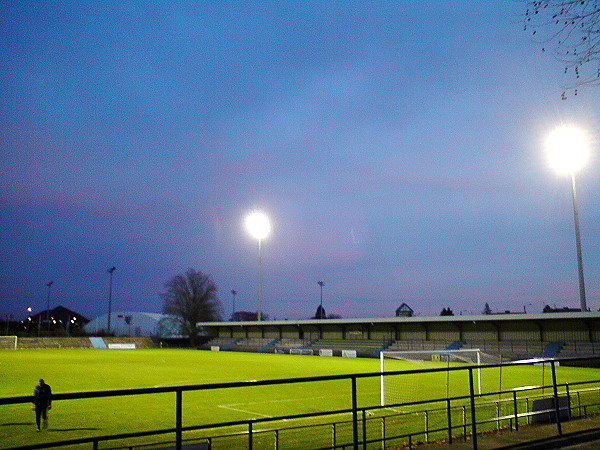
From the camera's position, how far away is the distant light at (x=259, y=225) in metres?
72.4

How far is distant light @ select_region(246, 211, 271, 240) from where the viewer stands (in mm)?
72438

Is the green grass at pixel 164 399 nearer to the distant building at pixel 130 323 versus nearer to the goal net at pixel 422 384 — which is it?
the goal net at pixel 422 384

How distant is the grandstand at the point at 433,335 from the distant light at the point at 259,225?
14.2m

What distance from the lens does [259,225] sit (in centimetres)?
7250

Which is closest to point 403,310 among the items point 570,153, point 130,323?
point 570,153

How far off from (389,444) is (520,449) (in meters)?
5.91

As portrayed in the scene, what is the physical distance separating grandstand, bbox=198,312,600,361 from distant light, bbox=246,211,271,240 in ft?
46.7

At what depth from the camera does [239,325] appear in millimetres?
87750

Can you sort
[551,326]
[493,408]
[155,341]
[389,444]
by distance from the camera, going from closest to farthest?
1. [389,444]
2. [493,408]
3. [551,326]
4. [155,341]

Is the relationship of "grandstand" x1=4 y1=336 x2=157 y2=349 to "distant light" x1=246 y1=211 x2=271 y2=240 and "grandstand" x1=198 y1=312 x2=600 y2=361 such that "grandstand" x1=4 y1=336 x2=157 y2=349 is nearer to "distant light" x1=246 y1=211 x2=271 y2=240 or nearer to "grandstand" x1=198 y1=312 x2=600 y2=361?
"grandstand" x1=198 y1=312 x2=600 y2=361

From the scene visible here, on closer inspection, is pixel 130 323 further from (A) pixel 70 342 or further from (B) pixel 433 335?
(B) pixel 433 335

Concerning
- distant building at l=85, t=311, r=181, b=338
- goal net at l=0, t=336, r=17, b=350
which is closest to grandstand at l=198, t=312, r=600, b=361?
goal net at l=0, t=336, r=17, b=350


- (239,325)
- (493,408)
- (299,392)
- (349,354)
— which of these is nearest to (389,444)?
(493,408)

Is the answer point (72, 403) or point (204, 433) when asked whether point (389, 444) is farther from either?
point (72, 403)
